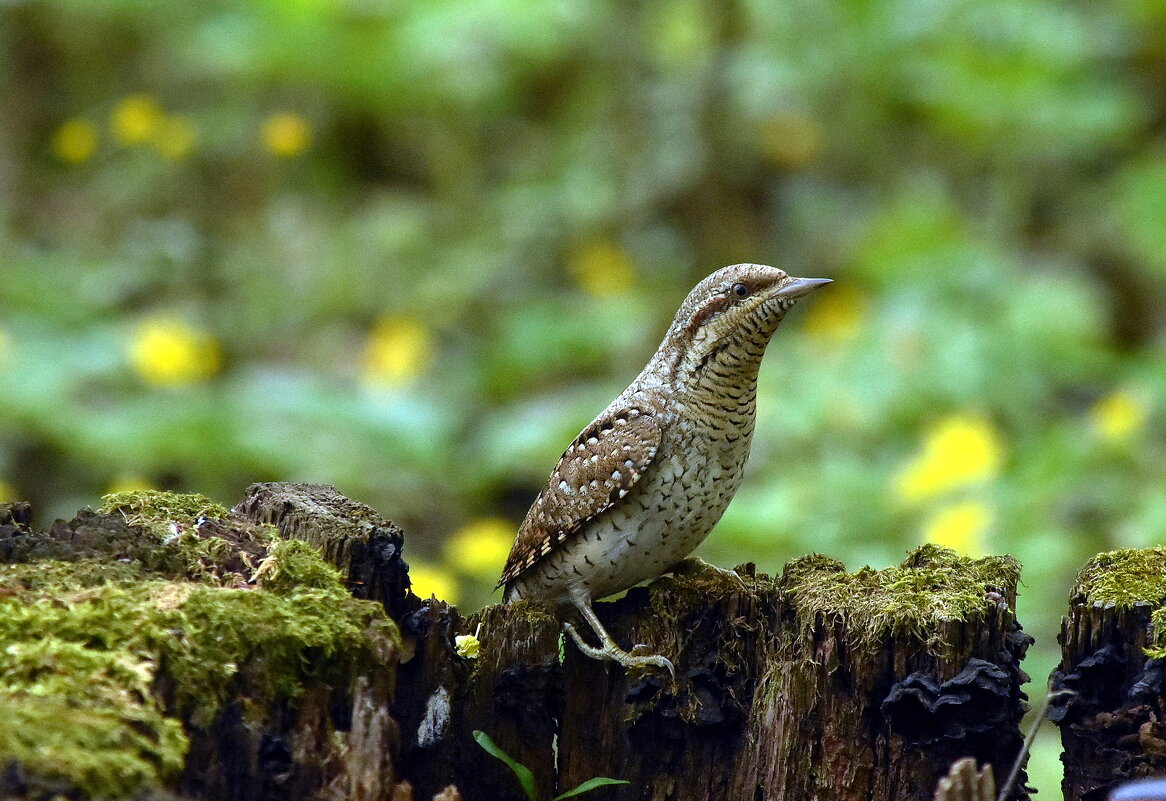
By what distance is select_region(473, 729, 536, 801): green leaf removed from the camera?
2.66 m

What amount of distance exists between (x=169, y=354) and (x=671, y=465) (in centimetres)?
388

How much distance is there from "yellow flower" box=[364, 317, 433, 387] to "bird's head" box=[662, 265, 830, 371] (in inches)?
143

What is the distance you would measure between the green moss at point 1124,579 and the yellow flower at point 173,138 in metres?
6.67

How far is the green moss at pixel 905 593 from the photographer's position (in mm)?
2729

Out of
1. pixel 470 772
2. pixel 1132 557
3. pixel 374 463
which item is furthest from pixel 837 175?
pixel 470 772

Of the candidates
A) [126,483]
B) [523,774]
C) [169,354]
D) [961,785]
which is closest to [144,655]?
[523,774]

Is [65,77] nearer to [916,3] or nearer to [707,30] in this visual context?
[707,30]

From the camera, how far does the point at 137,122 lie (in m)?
7.68

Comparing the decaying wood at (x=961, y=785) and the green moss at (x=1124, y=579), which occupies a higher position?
the green moss at (x=1124, y=579)

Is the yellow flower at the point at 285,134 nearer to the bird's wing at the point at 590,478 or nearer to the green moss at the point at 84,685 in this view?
the bird's wing at the point at 590,478

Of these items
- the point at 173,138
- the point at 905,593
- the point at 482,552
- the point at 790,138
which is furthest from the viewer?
the point at 790,138

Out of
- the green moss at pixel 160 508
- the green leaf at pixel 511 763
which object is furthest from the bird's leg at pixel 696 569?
the green moss at pixel 160 508

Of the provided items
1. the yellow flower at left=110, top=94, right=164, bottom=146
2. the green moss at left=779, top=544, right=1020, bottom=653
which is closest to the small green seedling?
the green moss at left=779, top=544, right=1020, bottom=653

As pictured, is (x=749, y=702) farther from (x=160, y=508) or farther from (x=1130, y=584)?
(x=160, y=508)
